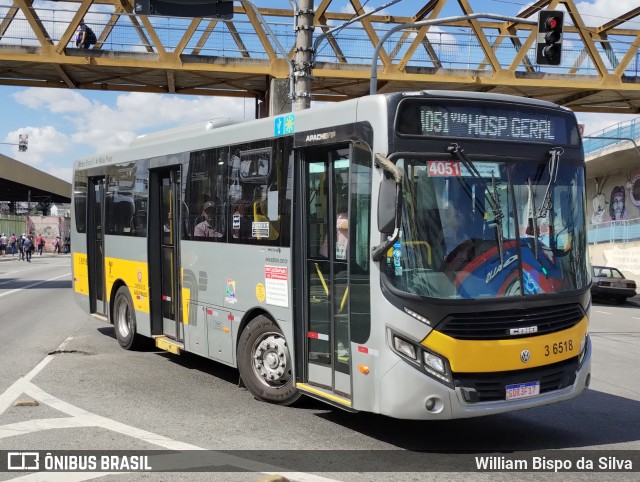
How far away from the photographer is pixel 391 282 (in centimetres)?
620

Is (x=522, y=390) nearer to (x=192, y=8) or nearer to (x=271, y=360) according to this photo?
(x=271, y=360)

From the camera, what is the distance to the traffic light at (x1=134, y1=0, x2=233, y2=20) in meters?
16.7

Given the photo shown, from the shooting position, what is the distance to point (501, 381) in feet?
20.4

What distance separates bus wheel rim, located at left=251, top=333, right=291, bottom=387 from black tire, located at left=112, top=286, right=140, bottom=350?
12.3 feet

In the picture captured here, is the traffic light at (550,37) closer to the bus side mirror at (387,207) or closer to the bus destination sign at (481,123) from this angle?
the bus destination sign at (481,123)

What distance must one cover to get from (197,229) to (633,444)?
5.56 m

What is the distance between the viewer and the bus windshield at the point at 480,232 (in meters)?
6.20

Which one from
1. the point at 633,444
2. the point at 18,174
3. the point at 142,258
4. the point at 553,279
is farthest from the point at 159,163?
the point at 18,174

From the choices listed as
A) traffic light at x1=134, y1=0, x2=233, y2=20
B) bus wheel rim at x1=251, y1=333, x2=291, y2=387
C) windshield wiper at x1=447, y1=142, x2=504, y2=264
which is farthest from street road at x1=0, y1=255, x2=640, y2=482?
traffic light at x1=134, y1=0, x2=233, y2=20

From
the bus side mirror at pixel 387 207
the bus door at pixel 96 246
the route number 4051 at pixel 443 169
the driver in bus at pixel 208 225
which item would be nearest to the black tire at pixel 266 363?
the driver in bus at pixel 208 225

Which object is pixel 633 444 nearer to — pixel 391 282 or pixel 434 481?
pixel 434 481

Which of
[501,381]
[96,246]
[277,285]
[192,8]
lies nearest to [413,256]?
[501,381]

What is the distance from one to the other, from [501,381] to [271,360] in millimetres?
2629

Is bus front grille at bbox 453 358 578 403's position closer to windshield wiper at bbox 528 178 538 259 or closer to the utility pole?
windshield wiper at bbox 528 178 538 259
